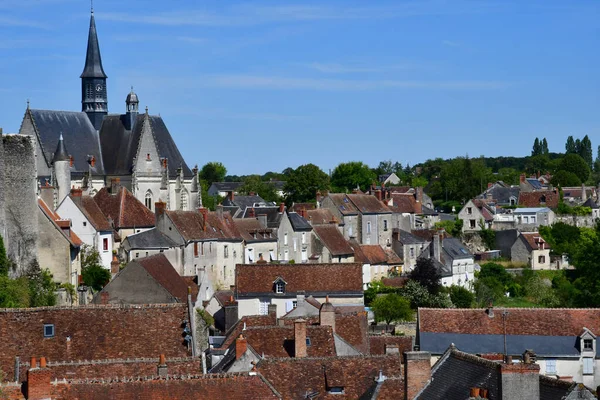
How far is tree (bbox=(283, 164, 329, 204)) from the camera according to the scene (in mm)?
104188

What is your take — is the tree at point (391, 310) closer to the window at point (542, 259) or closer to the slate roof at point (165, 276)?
the slate roof at point (165, 276)

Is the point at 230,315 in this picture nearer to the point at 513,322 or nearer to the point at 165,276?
the point at 165,276

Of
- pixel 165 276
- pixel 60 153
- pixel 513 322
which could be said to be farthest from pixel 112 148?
pixel 513 322

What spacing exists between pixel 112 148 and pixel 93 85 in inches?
234

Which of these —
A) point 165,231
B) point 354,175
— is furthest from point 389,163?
point 165,231

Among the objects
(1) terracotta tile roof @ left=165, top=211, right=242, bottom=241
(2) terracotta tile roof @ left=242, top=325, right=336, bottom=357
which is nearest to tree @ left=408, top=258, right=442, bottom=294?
(1) terracotta tile roof @ left=165, top=211, right=242, bottom=241

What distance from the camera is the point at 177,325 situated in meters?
29.6

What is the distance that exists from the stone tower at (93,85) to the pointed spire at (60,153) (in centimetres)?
758

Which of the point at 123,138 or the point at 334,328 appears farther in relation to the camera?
the point at 123,138

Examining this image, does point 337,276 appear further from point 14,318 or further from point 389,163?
point 389,163

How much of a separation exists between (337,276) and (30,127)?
2807cm

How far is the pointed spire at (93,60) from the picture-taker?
263 ft

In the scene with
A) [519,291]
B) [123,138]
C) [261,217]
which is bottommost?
[519,291]

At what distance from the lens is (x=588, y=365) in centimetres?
4216
